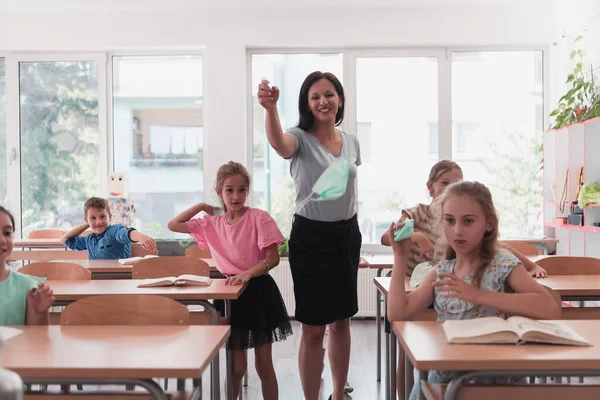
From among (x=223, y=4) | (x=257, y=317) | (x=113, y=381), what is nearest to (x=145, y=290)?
(x=257, y=317)

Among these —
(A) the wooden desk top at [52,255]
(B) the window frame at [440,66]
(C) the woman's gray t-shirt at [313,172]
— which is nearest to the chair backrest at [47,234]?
(A) the wooden desk top at [52,255]

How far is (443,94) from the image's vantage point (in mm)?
5559

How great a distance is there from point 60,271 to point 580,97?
3.86m

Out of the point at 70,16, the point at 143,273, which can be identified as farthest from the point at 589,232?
the point at 70,16

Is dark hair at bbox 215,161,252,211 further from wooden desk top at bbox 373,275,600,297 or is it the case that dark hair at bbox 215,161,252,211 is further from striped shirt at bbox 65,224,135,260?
striped shirt at bbox 65,224,135,260

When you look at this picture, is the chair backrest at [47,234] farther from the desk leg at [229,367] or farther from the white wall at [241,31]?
the desk leg at [229,367]

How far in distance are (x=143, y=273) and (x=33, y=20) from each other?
3.54 m

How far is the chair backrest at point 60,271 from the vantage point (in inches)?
118

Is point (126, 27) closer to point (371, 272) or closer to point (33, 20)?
point (33, 20)

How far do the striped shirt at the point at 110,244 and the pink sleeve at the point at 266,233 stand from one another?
1.70m

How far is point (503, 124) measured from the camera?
5.57 metres

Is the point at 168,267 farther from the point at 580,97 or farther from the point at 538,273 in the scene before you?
the point at 580,97

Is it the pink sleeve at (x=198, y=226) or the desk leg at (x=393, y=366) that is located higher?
the pink sleeve at (x=198, y=226)

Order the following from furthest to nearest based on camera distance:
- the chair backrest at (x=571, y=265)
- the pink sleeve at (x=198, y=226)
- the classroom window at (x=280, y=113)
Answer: the classroom window at (x=280, y=113) < the chair backrest at (x=571, y=265) < the pink sleeve at (x=198, y=226)
